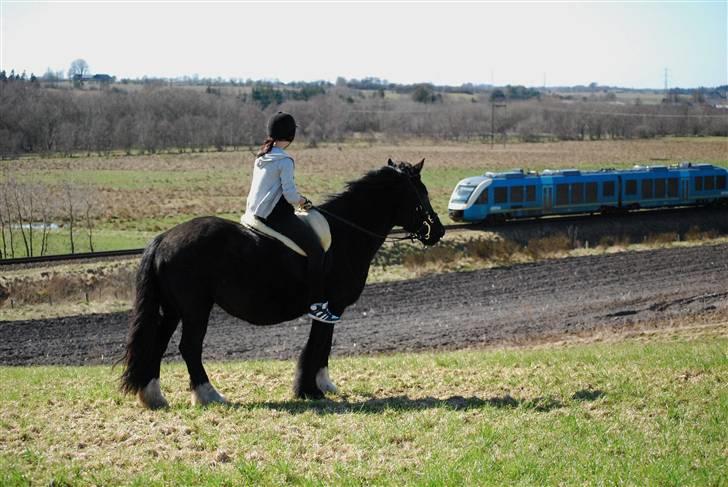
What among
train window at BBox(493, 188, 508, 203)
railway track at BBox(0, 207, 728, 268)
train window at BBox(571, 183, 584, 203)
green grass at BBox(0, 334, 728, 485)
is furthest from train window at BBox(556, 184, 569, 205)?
green grass at BBox(0, 334, 728, 485)

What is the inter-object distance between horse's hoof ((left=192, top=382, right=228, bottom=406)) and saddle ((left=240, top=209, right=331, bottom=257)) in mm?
1783

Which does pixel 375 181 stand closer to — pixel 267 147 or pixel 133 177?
pixel 267 147

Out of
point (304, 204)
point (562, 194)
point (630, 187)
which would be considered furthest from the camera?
point (630, 187)

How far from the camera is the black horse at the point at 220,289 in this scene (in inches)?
366

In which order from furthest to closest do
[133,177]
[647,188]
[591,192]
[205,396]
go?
[133,177] < [647,188] < [591,192] < [205,396]

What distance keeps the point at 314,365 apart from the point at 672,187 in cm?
4066

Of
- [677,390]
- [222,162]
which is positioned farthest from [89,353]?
[222,162]

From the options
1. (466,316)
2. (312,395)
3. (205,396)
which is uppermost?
(205,396)

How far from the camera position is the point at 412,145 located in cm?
11781

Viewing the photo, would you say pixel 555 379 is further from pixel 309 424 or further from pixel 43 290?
pixel 43 290

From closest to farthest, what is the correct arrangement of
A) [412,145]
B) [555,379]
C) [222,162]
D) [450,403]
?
[450,403] < [555,379] < [222,162] < [412,145]

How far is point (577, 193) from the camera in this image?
43.0 metres

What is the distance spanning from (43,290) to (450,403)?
67.7 ft

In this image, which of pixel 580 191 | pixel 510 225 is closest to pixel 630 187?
pixel 580 191
